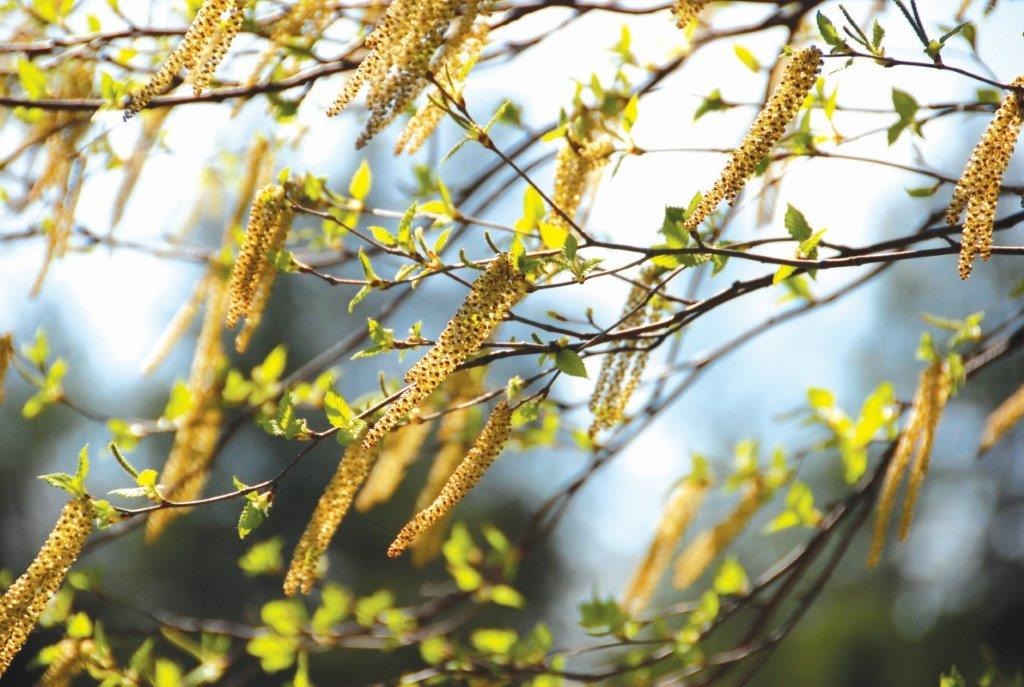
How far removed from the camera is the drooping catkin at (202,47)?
137cm

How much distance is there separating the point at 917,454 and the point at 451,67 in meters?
1.15

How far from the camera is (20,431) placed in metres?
14.2

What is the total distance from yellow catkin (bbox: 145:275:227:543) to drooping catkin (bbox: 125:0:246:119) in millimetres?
803

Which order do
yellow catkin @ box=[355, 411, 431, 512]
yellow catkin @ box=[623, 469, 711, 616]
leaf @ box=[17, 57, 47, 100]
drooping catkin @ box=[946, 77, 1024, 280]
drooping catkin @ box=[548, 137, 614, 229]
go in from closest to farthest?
drooping catkin @ box=[946, 77, 1024, 280]
drooping catkin @ box=[548, 137, 614, 229]
leaf @ box=[17, 57, 47, 100]
yellow catkin @ box=[355, 411, 431, 512]
yellow catkin @ box=[623, 469, 711, 616]

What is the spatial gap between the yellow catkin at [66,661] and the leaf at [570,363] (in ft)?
4.78

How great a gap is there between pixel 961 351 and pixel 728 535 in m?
0.75

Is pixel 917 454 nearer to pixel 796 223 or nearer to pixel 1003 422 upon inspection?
pixel 1003 422

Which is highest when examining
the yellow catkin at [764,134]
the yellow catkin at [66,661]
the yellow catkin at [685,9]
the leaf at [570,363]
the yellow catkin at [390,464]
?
the yellow catkin at [685,9]

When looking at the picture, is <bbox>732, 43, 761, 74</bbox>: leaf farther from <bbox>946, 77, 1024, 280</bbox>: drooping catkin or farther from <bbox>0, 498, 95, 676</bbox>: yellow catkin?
<bbox>0, 498, 95, 676</bbox>: yellow catkin

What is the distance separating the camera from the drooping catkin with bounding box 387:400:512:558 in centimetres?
129

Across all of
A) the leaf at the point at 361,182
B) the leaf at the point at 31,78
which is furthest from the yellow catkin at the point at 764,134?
the leaf at the point at 31,78

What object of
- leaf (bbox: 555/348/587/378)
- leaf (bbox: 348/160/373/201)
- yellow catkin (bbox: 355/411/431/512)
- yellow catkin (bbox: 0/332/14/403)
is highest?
leaf (bbox: 348/160/373/201)

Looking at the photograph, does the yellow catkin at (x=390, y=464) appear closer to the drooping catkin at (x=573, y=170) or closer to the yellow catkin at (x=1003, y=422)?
the drooping catkin at (x=573, y=170)

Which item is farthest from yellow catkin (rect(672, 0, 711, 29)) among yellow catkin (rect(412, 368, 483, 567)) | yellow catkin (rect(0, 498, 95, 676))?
yellow catkin (rect(412, 368, 483, 567))
